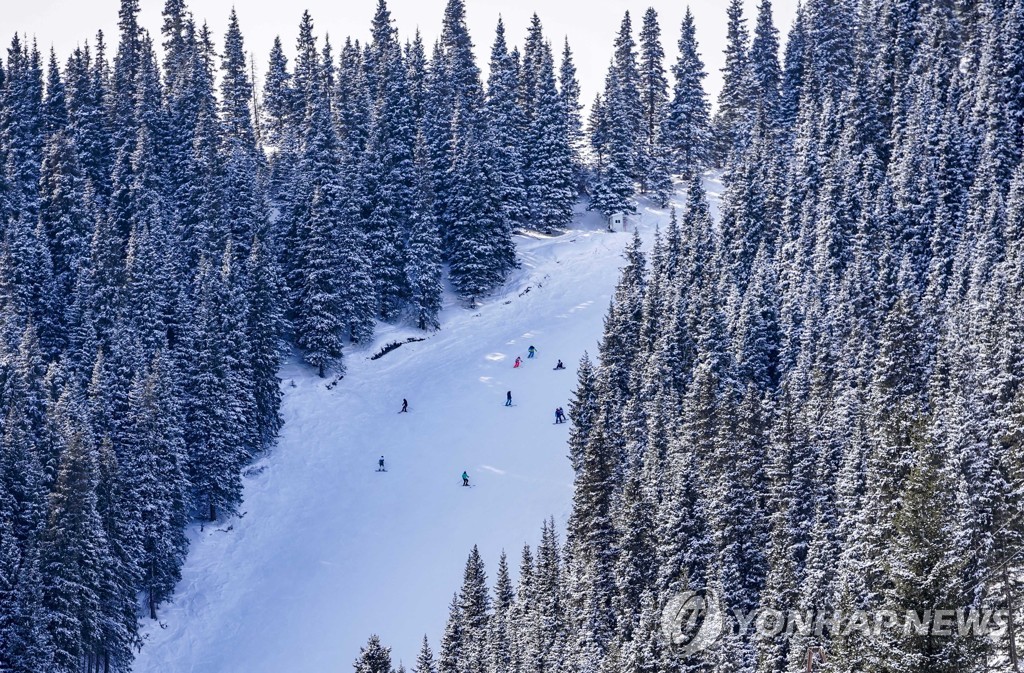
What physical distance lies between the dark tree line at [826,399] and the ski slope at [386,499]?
4927mm

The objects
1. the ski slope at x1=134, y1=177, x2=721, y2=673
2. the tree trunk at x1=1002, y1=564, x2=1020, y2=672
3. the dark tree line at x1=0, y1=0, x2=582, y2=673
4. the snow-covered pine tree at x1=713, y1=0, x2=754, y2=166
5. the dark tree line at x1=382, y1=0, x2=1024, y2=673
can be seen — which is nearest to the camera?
the tree trunk at x1=1002, y1=564, x2=1020, y2=672

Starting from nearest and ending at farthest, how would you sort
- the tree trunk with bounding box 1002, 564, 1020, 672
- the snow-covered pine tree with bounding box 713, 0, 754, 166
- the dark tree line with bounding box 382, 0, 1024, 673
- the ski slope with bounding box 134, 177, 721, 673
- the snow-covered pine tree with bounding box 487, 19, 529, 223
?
the tree trunk with bounding box 1002, 564, 1020, 672 < the dark tree line with bounding box 382, 0, 1024, 673 < the ski slope with bounding box 134, 177, 721, 673 < the snow-covered pine tree with bounding box 487, 19, 529, 223 < the snow-covered pine tree with bounding box 713, 0, 754, 166

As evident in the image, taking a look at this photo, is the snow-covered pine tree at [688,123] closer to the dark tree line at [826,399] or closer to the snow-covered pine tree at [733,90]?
the snow-covered pine tree at [733,90]

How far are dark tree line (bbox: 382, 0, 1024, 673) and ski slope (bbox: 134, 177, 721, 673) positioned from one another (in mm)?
4927

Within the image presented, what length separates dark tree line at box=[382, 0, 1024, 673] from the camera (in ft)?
116

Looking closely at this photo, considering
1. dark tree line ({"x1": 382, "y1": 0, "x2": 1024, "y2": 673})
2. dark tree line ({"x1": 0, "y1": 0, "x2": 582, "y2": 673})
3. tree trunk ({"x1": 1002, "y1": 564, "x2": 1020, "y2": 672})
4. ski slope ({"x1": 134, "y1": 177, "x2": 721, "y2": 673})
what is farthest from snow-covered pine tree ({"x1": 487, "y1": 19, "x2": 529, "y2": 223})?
tree trunk ({"x1": 1002, "y1": 564, "x2": 1020, "y2": 672})

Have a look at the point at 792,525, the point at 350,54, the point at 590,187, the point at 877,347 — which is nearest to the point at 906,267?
the point at 877,347

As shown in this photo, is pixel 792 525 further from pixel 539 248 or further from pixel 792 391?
pixel 539 248

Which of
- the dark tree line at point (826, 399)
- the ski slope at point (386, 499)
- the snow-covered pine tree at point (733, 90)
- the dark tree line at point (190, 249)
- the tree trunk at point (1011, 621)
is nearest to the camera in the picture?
the tree trunk at point (1011, 621)

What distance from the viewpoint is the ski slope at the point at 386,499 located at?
189ft

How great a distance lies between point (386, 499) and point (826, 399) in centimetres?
2578

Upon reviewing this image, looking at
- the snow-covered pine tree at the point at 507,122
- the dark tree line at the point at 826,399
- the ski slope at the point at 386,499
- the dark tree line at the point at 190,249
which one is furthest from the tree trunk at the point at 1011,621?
the snow-covered pine tree at the point at 507,122

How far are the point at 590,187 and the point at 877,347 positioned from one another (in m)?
48.6

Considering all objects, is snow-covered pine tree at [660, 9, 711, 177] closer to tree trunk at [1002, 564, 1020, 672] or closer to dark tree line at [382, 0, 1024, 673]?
dark tree line at [382, 0, 1024, 673]
